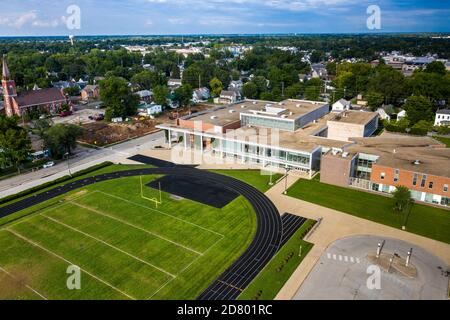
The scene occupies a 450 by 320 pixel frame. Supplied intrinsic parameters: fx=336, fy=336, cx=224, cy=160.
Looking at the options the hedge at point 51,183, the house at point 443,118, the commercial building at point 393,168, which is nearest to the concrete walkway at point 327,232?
the commercial building at point 393,168

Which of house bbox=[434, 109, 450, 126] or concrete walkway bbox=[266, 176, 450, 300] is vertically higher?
house bbox=[434, 109, 450, 126]

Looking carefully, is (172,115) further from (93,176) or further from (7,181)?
(7,181)

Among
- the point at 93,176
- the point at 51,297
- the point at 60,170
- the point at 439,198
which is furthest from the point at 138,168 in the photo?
the point at 439,198

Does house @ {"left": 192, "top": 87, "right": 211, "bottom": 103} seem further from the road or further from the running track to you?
the running track

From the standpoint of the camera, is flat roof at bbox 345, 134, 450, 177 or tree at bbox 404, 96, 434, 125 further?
tree at bbox 404, 96, 434, 125

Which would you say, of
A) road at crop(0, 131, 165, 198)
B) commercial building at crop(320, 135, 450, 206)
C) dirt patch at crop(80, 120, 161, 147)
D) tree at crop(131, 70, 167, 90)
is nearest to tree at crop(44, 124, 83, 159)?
road at crop(0, 131, 165, 198)

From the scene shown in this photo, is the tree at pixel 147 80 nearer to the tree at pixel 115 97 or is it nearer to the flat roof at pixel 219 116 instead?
the tree at pixel 115 97
